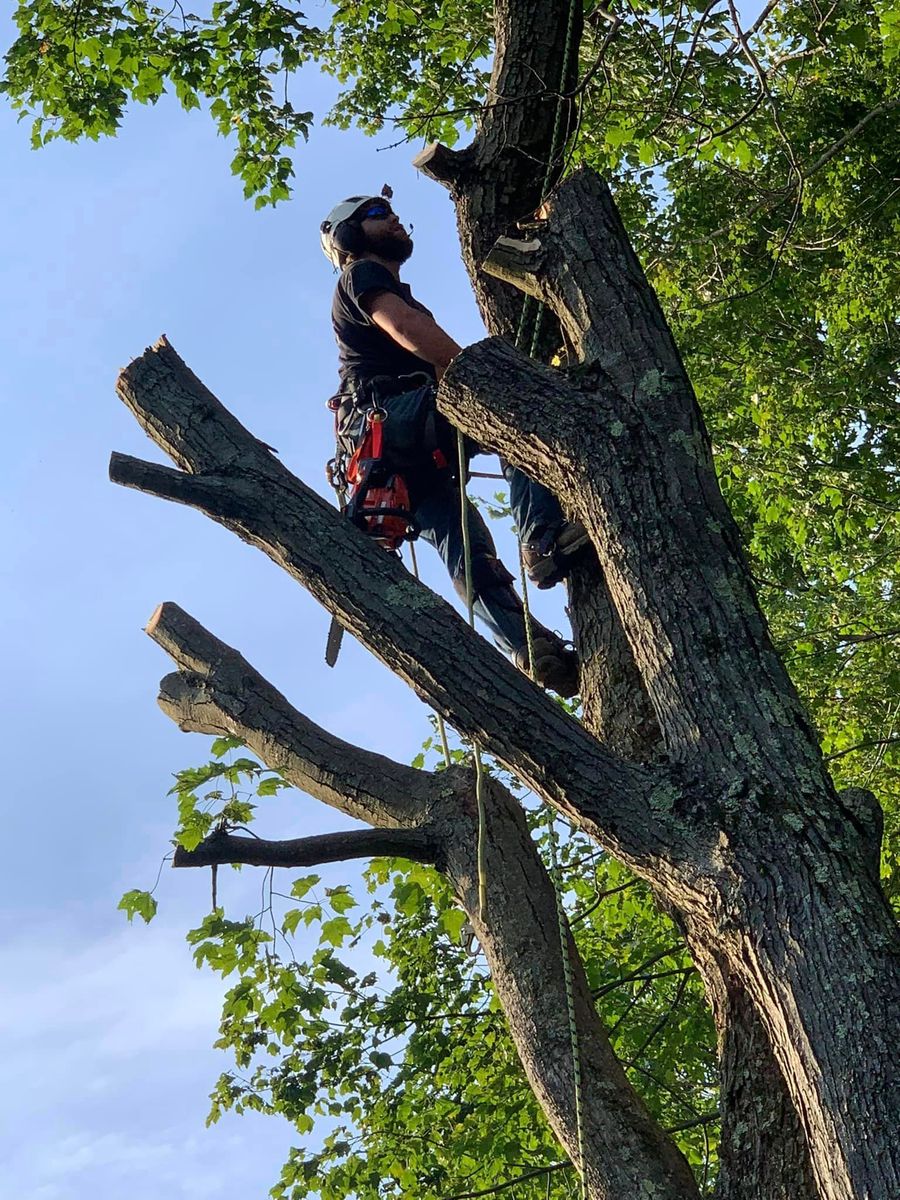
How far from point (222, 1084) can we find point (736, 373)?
23.2 ft

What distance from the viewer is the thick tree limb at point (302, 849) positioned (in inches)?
133

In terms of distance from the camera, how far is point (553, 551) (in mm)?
3756

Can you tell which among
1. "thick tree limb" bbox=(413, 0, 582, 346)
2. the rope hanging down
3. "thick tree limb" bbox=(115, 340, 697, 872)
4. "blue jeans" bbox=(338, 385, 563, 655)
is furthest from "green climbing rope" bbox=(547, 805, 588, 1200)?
"thick tree limb" bbox=(413, 0, 582, 346)

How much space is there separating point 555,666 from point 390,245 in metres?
1.86

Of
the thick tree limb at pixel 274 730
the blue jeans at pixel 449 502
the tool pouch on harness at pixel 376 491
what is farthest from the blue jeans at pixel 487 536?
the thick tree limb at pixel 274 730

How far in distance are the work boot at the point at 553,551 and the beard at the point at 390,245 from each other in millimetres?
1446

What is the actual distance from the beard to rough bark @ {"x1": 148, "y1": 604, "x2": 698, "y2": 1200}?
1.59 meters

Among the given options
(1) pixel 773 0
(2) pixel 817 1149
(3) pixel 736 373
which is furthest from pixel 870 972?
(3) pixel 736 373

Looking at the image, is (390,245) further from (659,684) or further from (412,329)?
(659,684)

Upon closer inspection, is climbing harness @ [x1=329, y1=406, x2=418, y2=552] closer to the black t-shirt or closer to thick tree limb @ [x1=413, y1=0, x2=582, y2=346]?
the black t-shirt

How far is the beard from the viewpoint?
4734 millimetres

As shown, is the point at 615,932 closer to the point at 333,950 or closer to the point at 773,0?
the point at 333,950

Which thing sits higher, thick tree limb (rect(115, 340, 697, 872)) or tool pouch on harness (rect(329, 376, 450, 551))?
tool pouch on harness (rect(329, 376, 450, 551))

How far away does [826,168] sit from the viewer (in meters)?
11.2
